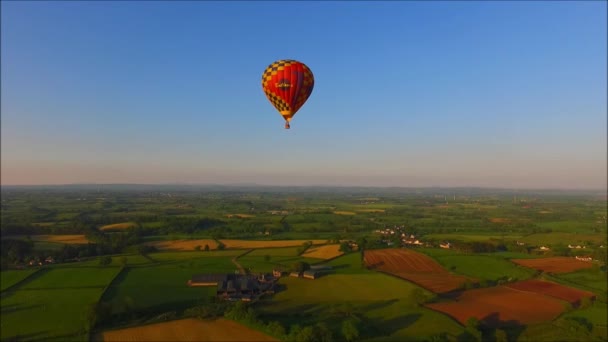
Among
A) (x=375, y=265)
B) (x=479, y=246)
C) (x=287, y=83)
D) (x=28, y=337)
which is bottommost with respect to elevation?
(x=375, y=265)

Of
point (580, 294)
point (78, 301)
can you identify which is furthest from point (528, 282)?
point (78, 301)

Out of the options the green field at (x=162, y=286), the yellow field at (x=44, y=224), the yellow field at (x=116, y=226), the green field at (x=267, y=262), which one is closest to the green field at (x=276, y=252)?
the green field at (x=267, y=262)

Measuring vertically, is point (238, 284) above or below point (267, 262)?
above

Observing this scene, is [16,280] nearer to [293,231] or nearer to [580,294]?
[293,231]

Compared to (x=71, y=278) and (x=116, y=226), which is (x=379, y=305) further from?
(x=116, y=226)

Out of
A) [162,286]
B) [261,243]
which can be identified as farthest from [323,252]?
[162,286]

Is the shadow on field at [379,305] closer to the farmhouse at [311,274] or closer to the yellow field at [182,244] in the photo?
the farmhouse at [311,274]
